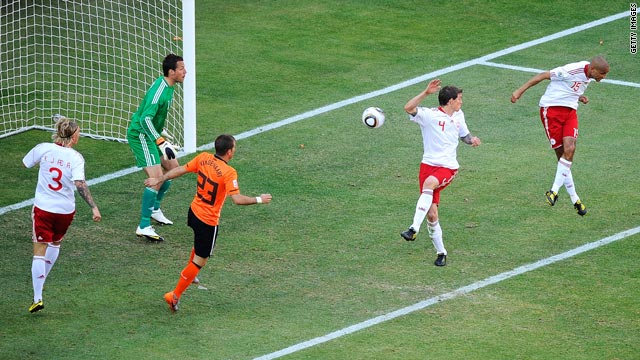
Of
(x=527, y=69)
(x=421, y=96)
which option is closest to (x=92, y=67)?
(x=527, y=69)

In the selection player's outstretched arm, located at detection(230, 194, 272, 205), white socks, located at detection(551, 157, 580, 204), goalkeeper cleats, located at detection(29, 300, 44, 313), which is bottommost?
goalkeeper cleats, located at detection(29, 300, 44, 313)

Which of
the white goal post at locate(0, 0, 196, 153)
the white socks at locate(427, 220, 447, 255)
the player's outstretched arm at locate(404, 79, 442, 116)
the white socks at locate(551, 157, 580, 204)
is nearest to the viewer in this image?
the player's outstretched arm at locate(404, 79, 442, 116)

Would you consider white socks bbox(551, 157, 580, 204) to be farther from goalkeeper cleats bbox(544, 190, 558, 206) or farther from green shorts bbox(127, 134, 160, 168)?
green shorts bbox(127, 134, 160, 168)

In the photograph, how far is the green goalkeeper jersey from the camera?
1334 centimetres

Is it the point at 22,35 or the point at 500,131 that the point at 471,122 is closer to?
the point at 500,131

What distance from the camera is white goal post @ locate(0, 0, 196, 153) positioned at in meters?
17.5

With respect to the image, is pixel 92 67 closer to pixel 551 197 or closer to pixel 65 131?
pixel 65 131

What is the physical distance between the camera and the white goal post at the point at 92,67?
690 inches

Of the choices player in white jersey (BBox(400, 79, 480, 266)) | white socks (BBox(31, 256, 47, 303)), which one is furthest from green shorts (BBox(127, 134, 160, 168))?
player in white jersey (BBox(400, 79, 480, 266))

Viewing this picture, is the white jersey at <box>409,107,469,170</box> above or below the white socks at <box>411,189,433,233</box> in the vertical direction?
above

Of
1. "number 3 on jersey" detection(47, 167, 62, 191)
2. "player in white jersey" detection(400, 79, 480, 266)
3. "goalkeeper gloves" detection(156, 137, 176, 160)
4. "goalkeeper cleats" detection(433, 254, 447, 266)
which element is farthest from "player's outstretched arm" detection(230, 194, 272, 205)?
"goalkeeper cleats" detection(433, 254, 447, 266)

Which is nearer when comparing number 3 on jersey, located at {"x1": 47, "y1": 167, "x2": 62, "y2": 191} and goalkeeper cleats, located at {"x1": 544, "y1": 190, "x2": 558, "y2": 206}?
number 3 on jersey, located at {"x1": 47, "y1": 167, "x2": 62, "y2": 191}

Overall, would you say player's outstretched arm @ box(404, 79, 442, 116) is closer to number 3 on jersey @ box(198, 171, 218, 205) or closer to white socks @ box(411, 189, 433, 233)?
white socks @ box(411, 189, 433, 233)

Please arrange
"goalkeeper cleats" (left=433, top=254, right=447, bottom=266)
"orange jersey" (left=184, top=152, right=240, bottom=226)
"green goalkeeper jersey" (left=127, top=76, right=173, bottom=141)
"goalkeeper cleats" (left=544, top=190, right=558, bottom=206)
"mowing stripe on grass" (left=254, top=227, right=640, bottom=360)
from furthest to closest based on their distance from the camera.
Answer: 1. "goalkeeper cleats" (left=544, top=190, right=558, bottom=206)
2. "green goalkeeper jersey" (left=127, top=76, right=173, bottom=141)
3. "goalkeeper cleats" (left=433, top=254, right=447, bottom=266)
4. "orange jersey" (left=184, top=152, right=240, bottom=226)
5. "mowing stripe on grass" (left=254, top=227, right=640, bottom=360)
